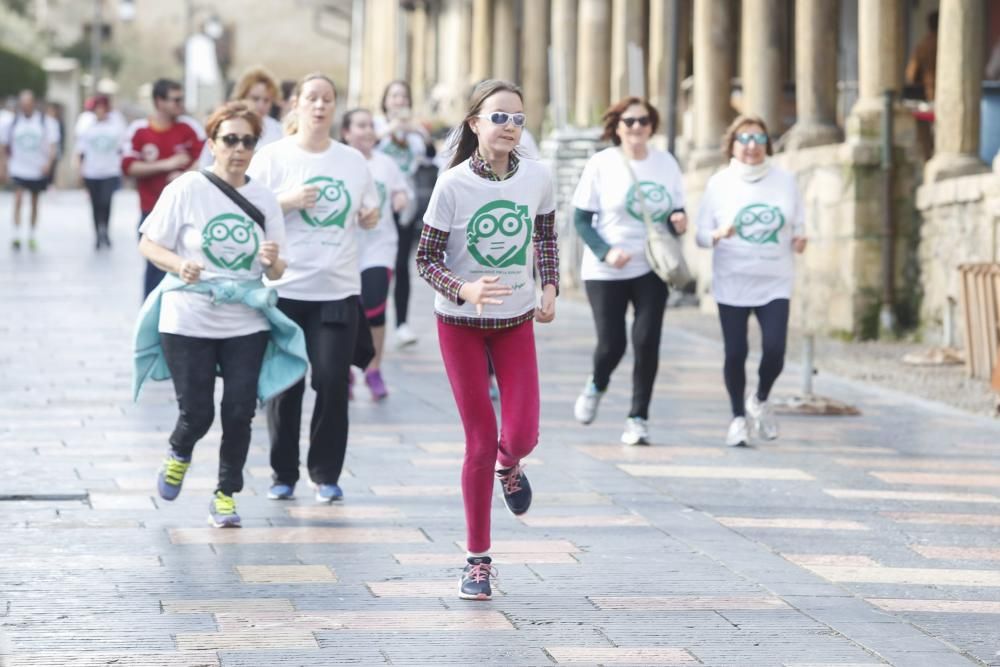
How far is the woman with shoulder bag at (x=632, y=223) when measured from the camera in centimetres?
958

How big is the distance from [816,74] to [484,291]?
10.9 m

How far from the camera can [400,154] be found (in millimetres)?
12375

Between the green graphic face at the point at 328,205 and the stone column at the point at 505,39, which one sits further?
the stone column at the point at 505,39

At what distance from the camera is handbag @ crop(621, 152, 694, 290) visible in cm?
929

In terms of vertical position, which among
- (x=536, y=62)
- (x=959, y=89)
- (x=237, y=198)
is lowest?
(x=237, y=198)

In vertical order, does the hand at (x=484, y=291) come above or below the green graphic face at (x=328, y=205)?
below

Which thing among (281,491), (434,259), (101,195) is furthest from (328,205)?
(101,195)

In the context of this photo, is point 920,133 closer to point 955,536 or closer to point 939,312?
point 939,312

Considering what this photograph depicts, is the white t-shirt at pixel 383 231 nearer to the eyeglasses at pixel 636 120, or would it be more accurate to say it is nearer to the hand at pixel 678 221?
the eyeglasses at pixel 636 120

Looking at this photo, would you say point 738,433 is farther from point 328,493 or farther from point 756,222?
point 328,493

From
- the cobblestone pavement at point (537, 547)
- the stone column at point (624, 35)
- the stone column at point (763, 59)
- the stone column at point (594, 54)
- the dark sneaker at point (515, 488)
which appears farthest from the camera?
the stone column at point (594, 54)

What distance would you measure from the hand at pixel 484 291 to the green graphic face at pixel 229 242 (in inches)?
56.3

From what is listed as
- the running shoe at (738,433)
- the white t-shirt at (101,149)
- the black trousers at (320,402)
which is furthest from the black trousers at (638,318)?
the white t-shirt at (101,149)

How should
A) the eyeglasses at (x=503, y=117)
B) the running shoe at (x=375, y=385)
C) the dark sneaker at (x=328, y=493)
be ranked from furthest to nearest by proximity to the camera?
1. the running shoe at (x=375, y=385)
2. the dark sneaker at (x=328, y=493)
3. the eyeglasses at (x=503, y=117)
